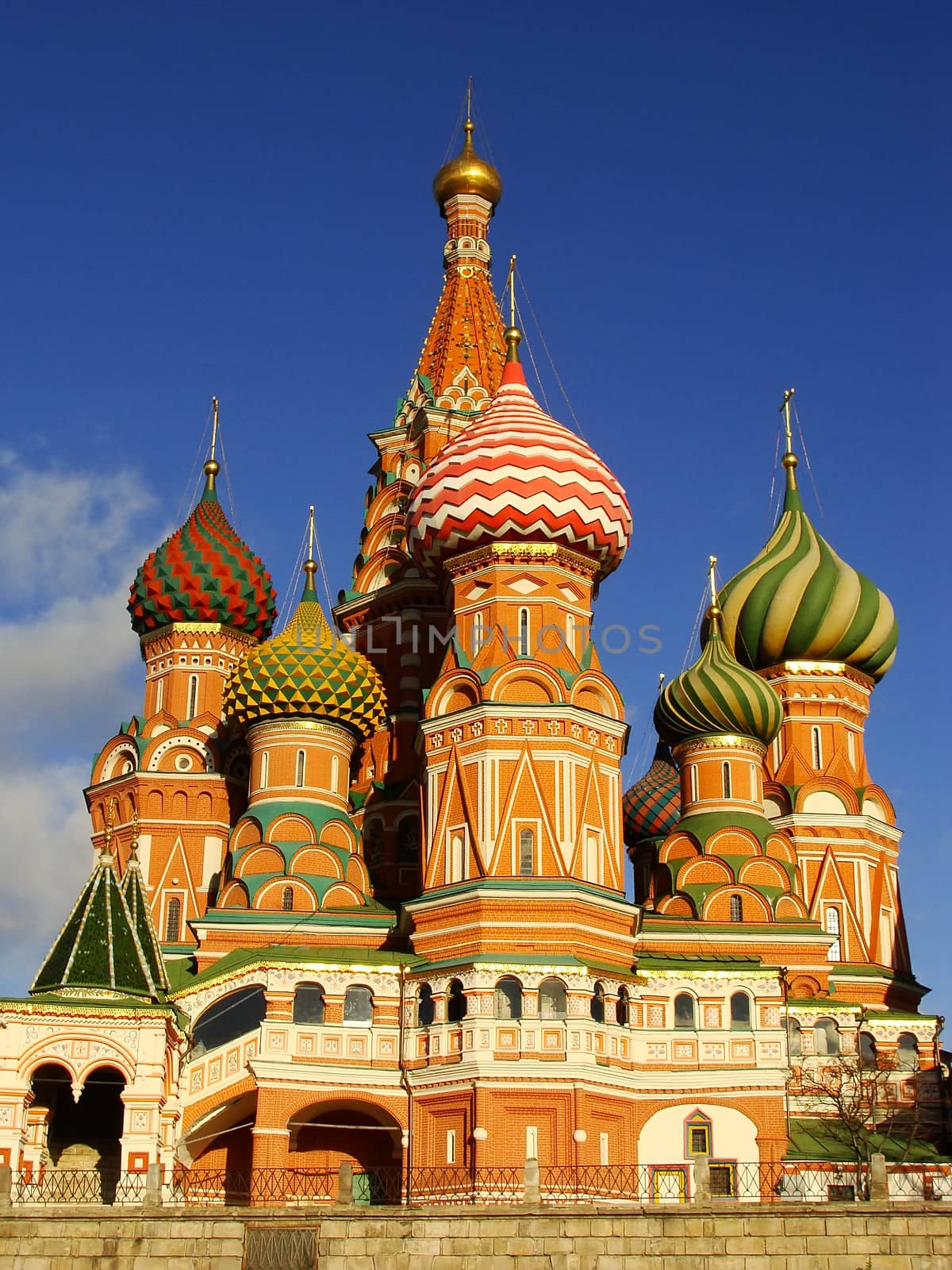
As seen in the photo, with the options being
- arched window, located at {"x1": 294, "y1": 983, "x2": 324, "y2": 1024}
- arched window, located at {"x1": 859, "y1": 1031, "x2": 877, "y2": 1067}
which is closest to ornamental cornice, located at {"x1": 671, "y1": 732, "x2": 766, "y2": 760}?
arched window, located at {"x1": 859, "y1": 1031, "x2": 877, "y2": 1067}

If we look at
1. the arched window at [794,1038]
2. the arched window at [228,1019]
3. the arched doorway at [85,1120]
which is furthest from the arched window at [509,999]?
the arched window at [794,1038]

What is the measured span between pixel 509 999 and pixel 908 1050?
28.5 ft

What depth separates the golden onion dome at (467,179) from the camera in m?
42.2

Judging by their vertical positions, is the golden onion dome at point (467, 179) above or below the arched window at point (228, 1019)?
above

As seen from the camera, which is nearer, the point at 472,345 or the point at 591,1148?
the point at 591,1148

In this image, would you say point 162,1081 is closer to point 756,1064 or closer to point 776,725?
point 756,1064

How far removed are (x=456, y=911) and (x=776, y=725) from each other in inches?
348

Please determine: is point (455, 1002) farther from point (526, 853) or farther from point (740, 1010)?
point (740, 1010)

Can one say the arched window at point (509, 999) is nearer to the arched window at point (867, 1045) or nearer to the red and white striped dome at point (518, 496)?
the arched window at point (867, 1045)

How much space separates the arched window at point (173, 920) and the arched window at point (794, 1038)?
11534 millimetres

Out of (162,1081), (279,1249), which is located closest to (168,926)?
(162,1081)

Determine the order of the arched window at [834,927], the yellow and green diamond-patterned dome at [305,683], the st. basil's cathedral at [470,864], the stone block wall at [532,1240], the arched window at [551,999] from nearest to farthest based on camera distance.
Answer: the stone block wall at [532,1240], the st. basil's cathedral at [470,864], the arched window at [551,999], the yellow and green diamond-patterned dome at [305,683], the arched window at [834,927]

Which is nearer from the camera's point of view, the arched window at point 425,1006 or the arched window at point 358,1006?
the arched window at point 425,1006

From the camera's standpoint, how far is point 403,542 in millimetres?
37125
